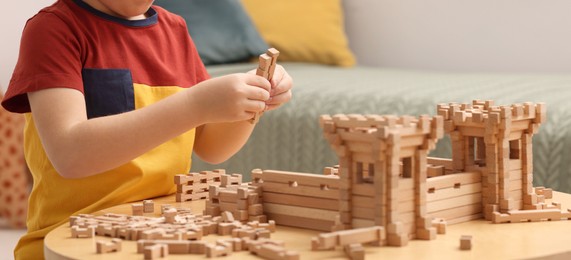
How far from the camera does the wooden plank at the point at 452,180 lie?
Result: 91 cm

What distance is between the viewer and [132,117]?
40.2 inches

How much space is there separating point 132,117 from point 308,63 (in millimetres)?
1792

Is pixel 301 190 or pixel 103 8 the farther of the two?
pixel 103 8

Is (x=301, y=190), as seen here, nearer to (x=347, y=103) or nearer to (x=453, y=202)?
(x=453, y=202)

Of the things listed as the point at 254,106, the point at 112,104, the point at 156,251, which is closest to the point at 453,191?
the point at 254,106

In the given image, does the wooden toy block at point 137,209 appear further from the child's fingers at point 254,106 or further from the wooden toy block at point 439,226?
the wooden toy block at point 439,226

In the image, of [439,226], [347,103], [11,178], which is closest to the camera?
[439,226]

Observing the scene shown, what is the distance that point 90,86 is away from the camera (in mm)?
1146

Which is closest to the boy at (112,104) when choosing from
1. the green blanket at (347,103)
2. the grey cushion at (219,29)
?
the green blanket at (347,103)

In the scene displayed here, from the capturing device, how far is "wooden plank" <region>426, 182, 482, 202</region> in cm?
91

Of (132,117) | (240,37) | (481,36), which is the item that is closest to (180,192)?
(132,117)

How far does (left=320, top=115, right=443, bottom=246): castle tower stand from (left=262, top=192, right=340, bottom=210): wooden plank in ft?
0.14

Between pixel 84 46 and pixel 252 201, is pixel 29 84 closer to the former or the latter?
pixel 84 46

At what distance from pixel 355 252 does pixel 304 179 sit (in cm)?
16
